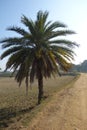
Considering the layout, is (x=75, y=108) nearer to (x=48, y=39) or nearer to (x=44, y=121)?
(x=44, y=121)

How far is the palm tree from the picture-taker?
18.7 metres

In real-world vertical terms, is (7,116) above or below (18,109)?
below

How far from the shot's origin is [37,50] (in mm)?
18406

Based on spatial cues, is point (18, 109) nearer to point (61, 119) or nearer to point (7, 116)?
point (7, 116)

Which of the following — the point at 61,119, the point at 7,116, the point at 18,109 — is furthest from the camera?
the point at 18,109

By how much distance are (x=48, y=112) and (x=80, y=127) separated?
3768 mm

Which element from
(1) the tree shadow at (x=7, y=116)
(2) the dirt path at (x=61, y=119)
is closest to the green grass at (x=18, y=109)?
(1) the tree shadow at (x=7, y=116)

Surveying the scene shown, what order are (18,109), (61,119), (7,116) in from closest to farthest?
1. (61,119)
2. (7,116)
3. (18,109)

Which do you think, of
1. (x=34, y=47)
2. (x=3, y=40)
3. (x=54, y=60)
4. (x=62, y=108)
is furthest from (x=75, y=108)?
(x=3, y=40)

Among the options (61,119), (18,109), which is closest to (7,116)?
(18,109)

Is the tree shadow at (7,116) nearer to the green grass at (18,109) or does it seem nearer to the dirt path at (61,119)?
the green grass at (18,109)

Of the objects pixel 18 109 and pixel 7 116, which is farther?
pixel 18 109

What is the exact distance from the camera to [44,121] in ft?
43.5

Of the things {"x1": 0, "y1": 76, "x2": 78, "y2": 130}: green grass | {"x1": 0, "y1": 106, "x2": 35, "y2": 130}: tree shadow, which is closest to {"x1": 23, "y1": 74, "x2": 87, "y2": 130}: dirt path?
{"x1": 0, "y1": 76, "x2": 78, "y2": 130}: green grass
